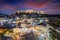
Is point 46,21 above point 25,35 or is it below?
above

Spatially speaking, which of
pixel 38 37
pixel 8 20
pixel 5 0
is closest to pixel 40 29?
pixel 38 37

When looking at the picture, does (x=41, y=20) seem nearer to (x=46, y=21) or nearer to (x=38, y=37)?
(x=46, y=21)

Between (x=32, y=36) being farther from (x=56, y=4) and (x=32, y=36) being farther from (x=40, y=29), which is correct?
(x=56, y=4)

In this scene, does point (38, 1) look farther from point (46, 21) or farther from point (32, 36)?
point (32, 36)

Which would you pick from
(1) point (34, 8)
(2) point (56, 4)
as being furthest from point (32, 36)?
(2) point (56, 4)

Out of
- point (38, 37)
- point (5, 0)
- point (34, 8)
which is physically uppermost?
point (5, 0)

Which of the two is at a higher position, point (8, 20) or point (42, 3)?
point (42, 3)

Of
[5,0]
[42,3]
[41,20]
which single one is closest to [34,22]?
[41,20]

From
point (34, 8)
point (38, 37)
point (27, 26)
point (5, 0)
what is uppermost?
point (5, 0)
